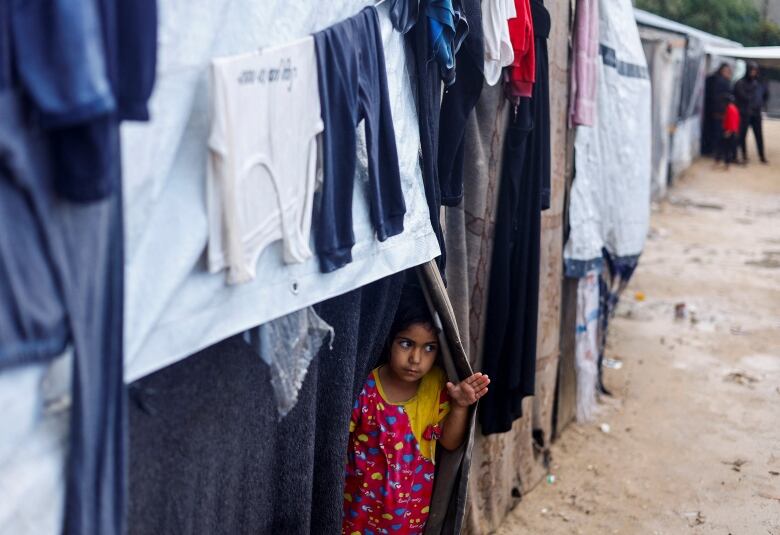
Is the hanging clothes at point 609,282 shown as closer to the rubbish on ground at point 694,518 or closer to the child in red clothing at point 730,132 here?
the rubbish on ground at point 694,518

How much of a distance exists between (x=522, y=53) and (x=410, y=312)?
3.38 ft

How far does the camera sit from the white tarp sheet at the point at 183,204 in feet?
4.50

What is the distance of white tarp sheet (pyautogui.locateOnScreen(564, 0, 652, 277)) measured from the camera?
4.48 m

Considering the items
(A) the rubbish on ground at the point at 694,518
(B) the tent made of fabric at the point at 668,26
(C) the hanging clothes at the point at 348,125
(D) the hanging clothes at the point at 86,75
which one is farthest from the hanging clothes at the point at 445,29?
(B) the tent made of fabric at the point at 668,26

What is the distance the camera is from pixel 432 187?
8.09 feet

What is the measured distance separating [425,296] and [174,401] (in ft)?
3.50

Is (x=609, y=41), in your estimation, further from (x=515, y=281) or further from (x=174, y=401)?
(x=174, y=401)

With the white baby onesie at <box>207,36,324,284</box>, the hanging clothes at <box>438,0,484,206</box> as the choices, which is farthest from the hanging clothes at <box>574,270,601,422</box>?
the white baby onesie at <box>207,36,324,284</box>

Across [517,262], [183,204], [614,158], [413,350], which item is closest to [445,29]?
[413,350]

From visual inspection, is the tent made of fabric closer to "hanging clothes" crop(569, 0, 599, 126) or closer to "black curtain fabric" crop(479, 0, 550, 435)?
"hanging clothes" crop(569, 0, 599, 126)

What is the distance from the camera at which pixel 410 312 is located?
2672 millimetres

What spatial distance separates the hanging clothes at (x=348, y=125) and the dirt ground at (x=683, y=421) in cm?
240

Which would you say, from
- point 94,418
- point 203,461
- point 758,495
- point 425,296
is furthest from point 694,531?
point 94,418

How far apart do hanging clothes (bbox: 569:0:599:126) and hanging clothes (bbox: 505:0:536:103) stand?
96cm
